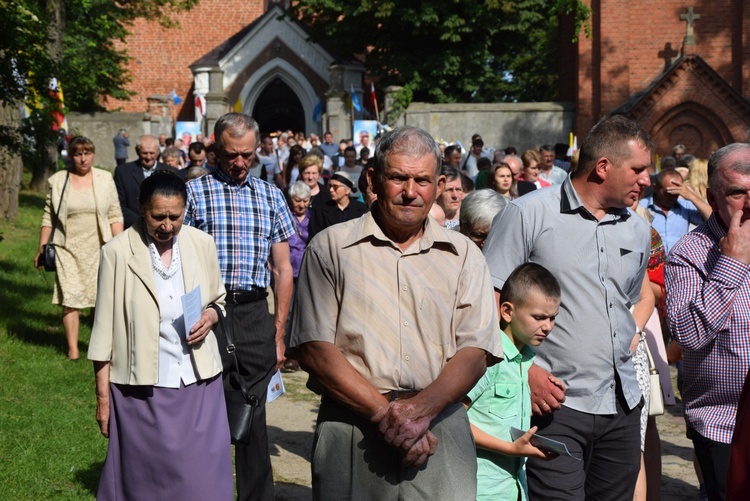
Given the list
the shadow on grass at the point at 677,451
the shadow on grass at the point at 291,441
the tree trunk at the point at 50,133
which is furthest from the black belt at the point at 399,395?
the tree trunk at the point at 50,133

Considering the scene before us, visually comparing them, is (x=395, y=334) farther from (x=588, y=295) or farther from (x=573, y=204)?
(x=573, y=204)

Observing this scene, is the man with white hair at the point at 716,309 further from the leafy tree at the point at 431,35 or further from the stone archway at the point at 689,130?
the leafy tree at the point at 431,35

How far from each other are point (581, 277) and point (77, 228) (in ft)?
21.8

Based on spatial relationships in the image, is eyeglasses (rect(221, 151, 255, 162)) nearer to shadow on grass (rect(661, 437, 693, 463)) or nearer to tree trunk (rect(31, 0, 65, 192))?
shadow on grass (rect(661, 437, 693, 463))

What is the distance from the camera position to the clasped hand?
12.0 ft

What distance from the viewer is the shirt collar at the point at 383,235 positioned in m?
3.92

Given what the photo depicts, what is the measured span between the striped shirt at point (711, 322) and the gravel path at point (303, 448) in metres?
2.59

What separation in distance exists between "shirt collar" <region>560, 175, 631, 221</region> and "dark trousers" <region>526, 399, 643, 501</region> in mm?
885

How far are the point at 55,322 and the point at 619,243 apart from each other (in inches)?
346

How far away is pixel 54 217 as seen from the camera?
1045cm

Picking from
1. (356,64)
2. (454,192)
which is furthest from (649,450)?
(356,64)

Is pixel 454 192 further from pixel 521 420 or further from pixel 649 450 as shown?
pixel 521 420

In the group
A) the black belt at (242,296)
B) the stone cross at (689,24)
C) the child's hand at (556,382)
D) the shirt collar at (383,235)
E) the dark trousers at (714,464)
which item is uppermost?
the stone cross at (689,24)

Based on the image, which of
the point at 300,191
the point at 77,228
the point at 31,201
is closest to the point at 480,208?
the point at 300,191
